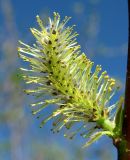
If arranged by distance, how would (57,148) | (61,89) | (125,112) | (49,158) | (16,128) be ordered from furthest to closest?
(57,148)
(49,158)
(16,128)
(61,89)
(125,112)

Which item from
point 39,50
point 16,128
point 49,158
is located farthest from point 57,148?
point 39,50

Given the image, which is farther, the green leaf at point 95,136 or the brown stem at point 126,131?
the green leaf at point 95,136

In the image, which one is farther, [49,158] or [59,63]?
[49,158]

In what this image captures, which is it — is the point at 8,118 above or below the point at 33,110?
above

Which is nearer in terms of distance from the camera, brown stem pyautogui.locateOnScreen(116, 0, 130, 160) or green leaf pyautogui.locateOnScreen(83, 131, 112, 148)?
brown stem pyautogui.locateOnScreen(116, 0, 130, 160)

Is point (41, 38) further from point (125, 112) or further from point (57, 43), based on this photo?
point (125, 112)

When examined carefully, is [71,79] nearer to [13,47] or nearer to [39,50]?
[39,50]

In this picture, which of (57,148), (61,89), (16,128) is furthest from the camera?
(57,148)

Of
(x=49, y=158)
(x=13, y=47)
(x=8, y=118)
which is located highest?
(x=13, y=47)

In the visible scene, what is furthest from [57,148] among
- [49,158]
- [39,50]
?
[39,50]
